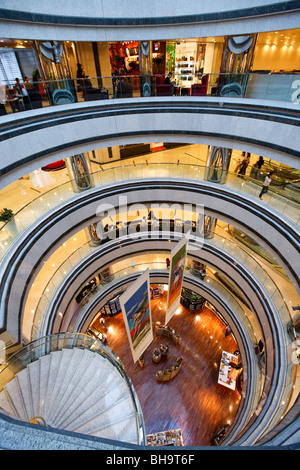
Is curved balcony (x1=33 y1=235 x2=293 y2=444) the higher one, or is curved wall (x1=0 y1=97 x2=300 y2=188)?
curved wall (x1=0 y1=97 x2=300 y2=188)

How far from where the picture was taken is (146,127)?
11453 millimetres

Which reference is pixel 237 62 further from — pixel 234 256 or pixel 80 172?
pixel 234 256

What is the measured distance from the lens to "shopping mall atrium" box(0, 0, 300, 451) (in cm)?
671

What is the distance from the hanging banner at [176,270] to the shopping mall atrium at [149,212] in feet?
0.42

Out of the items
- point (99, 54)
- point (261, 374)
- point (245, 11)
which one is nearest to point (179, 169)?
point (245, 11)

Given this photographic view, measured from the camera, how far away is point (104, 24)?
9312 mm

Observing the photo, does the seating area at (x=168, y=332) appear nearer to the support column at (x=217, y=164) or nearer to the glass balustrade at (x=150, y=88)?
the support column at (x=217, y=164)

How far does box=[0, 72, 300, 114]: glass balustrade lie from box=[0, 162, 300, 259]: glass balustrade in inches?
127

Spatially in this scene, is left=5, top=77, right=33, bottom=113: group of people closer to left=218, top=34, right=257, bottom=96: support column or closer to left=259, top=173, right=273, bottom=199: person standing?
left=218, top=34, right=257, bottom=96: support column

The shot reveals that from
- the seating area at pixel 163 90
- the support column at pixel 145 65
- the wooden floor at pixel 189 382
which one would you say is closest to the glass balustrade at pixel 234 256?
the wooden floor at pixel 189 382

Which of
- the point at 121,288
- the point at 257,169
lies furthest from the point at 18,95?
the point at 121,288

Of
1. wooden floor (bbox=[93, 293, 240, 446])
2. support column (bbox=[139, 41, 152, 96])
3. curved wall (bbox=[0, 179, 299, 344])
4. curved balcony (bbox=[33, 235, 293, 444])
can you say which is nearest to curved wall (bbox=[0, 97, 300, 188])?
support column (bbox=[139, 41, 152, 96])

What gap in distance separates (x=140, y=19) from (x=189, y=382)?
1825cm
